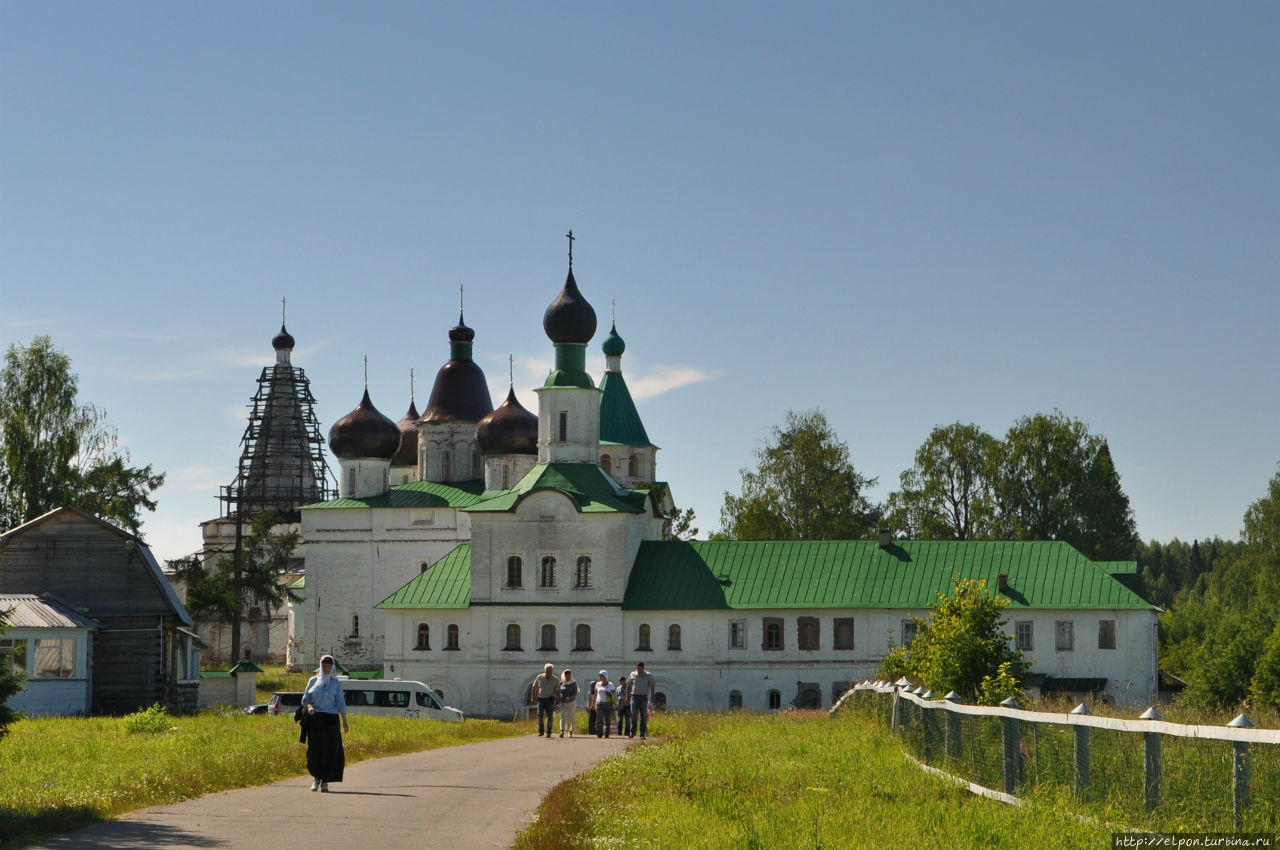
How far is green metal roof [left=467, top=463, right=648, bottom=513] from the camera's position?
187 ft

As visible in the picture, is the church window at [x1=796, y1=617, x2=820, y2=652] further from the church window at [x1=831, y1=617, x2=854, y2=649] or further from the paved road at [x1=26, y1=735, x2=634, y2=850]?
the paved road at [x1=26, y1=735, x2=634, y2=850]

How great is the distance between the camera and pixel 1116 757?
11.4 meters

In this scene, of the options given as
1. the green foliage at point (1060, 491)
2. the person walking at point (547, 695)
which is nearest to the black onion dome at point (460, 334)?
the green foliage at point (1060, 491)

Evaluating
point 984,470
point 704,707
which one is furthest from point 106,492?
point 984,470

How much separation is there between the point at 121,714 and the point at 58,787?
960 inches

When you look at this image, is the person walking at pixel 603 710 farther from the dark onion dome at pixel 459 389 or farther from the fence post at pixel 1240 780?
the dark onion dome at pixel 459 389

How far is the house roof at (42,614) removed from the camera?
120ft

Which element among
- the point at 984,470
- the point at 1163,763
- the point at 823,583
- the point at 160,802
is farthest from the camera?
the point at 984,470

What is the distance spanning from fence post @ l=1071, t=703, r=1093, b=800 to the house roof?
95.4 ft

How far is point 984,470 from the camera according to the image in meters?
73.4

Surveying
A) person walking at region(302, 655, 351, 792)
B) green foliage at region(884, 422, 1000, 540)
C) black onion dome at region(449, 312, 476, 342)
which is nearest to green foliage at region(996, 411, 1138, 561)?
green foliage at region(884, 422, 1000, 540)

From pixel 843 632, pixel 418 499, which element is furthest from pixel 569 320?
pixel 843 632

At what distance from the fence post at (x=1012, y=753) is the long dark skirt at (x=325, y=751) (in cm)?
634

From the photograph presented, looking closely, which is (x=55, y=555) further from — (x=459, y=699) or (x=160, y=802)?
(x=160, y=802)
